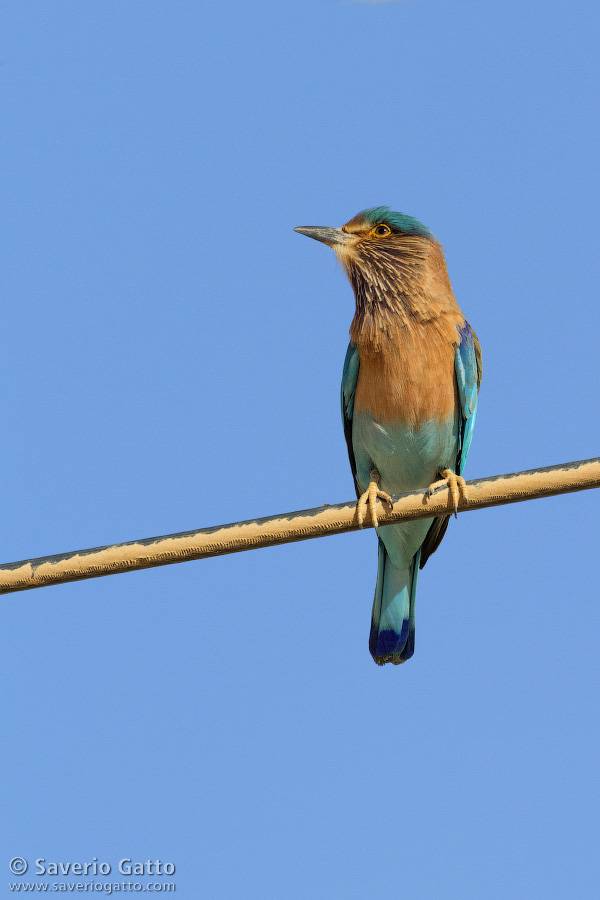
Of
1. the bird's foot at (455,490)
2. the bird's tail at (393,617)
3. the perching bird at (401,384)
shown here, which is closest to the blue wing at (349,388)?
the perching bird at (401,384)

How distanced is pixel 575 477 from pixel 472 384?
2283mm

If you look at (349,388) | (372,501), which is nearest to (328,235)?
(349,388)

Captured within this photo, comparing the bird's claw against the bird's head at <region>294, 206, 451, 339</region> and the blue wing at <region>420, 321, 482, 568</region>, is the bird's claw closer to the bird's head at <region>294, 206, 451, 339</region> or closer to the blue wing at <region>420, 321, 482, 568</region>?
the blue wing at <region>420, 321, 482, 568</region>

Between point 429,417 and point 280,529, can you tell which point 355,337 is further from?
point 280,529

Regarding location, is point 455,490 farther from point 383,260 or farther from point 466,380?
point 383,260

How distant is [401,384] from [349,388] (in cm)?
46

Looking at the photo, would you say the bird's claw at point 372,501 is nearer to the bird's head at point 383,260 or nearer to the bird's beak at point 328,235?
the bird's head at point 383,260

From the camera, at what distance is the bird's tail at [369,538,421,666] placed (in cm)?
566

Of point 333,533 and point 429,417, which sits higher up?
point 429,417

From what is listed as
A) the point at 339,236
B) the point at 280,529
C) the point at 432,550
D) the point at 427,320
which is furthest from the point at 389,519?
the point at 339,236

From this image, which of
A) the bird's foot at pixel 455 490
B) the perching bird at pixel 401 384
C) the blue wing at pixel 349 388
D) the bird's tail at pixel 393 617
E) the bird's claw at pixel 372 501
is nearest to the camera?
the bird's foot at pixel 455 490

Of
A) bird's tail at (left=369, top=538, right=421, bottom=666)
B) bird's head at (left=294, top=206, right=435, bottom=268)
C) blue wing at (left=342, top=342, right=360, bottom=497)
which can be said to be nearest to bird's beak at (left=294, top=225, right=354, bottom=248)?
bird's head at (left=294, top=206, right=435, bottom=268)

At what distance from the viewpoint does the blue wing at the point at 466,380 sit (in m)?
5.38

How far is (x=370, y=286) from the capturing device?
18.4 feet
